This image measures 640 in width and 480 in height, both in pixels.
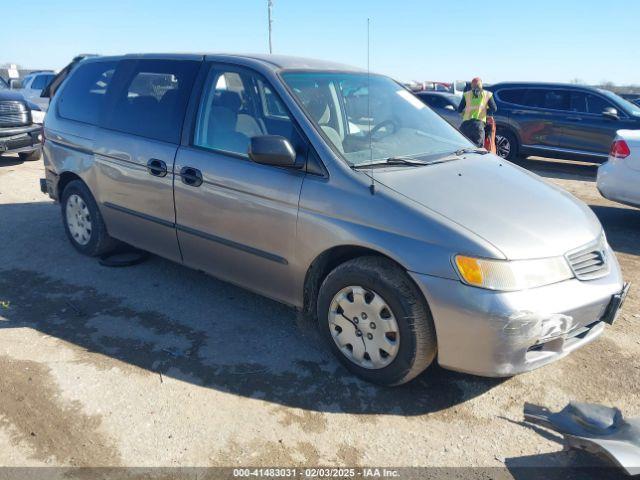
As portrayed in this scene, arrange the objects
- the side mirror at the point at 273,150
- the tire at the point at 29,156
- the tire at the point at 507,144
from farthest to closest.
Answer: the tire at the point at 507,144, the tire at the point at 29,156, the side mirror at the point at 273,150

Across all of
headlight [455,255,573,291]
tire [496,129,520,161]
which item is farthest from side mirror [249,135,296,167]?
tire [496,129,520,161]

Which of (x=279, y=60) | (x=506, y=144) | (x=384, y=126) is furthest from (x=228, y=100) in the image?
(x=506, y=144)

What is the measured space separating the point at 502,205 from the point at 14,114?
9.35 metres

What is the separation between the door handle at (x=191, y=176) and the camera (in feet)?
12.1

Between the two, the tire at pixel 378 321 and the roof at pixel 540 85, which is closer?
the tire at pixel 378 321

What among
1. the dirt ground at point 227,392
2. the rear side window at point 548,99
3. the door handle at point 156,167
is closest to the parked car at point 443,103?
the rear side window at point 548,99

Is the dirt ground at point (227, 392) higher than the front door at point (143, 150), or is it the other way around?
the front door at point (143, 150)

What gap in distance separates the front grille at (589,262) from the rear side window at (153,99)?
2.70m

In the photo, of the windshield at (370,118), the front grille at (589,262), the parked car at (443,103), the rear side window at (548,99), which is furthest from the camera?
the parked car at (443,103)

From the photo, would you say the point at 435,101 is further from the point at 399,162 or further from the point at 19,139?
the point at 399,162

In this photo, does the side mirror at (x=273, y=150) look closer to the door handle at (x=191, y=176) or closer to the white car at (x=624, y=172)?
the door handle at (x=191, y=176)

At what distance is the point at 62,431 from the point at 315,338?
1620 millimetres

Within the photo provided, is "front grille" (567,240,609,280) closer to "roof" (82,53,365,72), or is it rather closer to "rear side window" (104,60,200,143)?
"roof" (82,53,365,72)

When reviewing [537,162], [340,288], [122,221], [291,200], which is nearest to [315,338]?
[340,288]
